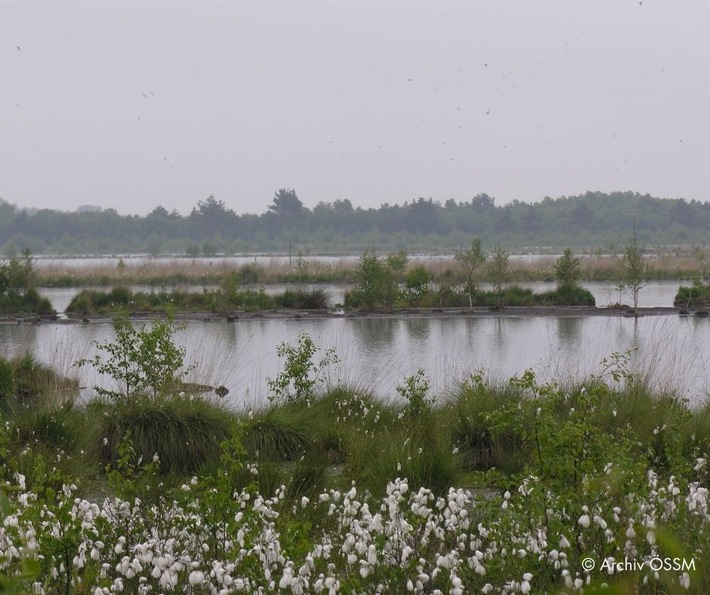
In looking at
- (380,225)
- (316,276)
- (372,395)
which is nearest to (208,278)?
(316,276)

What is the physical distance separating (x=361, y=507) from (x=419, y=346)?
15081mm

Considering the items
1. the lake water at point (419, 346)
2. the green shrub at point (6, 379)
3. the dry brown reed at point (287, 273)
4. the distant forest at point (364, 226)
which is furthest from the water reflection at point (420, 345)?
the distant forest at point (364, 226)

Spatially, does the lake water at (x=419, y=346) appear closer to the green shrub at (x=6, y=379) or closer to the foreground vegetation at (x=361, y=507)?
the green shrub at (x=6, y=379)

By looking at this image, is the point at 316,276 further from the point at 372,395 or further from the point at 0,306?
the point at 372,395

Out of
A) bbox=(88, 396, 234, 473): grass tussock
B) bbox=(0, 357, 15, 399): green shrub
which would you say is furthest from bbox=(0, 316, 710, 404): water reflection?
bbox=(88, 396, 234, 473): grass tussock

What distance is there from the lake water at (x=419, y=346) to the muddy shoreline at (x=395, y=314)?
0.89 m

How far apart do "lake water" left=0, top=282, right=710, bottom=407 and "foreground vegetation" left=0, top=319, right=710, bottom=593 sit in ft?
8.19

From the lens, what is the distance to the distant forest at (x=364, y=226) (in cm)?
11369

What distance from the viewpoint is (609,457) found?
465cm

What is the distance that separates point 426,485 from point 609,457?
2.14 metres

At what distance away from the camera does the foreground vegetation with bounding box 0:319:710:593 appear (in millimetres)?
3811

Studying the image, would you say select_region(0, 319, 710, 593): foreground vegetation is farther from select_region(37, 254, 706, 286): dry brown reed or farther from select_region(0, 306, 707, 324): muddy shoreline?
select_region(37, 254, 706, 286): dry brown reed

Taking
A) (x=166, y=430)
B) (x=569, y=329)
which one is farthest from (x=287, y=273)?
(x=166, y=430)

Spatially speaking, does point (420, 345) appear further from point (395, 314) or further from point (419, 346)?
point (395, 314)
